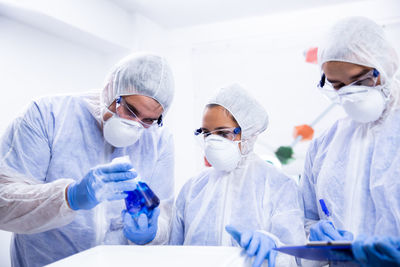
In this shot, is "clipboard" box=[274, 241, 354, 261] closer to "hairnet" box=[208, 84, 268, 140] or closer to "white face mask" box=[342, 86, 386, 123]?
"white face mask" box=[342, 86, 386, 123]

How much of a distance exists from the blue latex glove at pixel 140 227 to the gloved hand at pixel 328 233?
23.8 inches

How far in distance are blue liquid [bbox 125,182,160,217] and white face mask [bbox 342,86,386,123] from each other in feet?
2.73

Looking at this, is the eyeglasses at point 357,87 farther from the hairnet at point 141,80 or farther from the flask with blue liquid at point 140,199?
the flask with blue liquid at point 140,199

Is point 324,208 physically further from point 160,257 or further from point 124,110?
point 124,110

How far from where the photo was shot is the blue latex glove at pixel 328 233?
1.03 metres

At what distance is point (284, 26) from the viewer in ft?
10.5

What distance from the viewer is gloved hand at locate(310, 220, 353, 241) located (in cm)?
103

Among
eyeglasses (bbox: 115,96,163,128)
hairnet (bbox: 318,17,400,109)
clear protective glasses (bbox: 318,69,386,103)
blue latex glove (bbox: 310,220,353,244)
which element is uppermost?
hairnet (bbox: 318,17,400,109)

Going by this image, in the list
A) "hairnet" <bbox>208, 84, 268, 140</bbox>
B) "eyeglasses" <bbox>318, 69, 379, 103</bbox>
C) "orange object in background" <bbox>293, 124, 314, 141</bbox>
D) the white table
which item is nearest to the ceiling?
"orange object in background" <bbox>293, 124, 314, 141</bbox>

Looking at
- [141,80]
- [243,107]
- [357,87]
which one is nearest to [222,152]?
[243,107]

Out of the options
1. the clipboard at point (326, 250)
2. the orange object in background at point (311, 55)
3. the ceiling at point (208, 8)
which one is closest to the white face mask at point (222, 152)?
the clipboard at point (326, 250)

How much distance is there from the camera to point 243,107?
1487 mm

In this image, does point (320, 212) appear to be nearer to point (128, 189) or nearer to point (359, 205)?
point (359, 205)

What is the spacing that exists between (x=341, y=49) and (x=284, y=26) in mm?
2151
